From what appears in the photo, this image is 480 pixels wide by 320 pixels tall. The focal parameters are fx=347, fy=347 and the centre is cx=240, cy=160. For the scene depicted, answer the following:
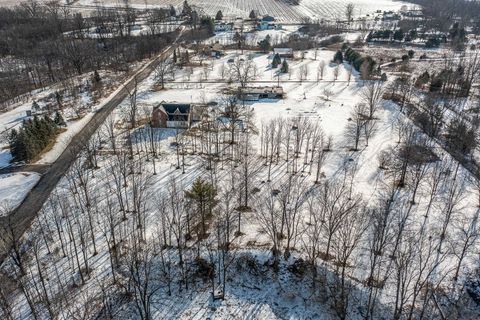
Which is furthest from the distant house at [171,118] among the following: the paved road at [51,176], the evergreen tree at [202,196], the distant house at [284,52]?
the distant house at [284,52]

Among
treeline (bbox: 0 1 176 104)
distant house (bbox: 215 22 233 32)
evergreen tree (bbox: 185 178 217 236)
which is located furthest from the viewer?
distant house (bbox: 215 22 233 32)

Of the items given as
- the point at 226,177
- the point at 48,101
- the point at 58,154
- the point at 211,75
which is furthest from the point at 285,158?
the point at 48,101

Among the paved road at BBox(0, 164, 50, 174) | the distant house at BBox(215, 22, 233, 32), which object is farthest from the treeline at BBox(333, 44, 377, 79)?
the paved road at BBox(0, 164, 50, 174)

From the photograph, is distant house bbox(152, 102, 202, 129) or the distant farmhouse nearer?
distant house bbox(152, 102, 202, 129)

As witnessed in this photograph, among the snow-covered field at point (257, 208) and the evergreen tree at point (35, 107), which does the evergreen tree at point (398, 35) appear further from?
the evergreen tree at point (35, 107)

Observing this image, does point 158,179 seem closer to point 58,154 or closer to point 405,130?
point 58,154

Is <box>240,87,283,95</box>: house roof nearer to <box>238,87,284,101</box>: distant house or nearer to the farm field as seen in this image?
<box>238,87,284,101</box>: distant house
